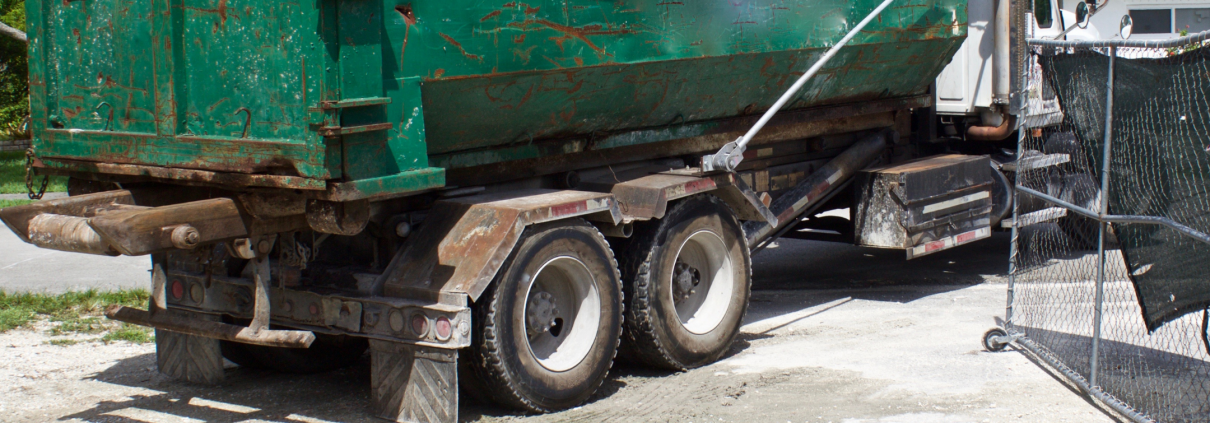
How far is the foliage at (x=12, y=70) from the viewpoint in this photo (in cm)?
2291

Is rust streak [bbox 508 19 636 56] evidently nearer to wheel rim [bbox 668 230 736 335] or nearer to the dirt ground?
wheel rim [bbox 668 230 736 335]

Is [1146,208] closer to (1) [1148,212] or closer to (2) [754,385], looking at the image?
(1) [1148,212]

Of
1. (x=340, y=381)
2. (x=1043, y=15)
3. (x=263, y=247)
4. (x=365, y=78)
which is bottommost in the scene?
(x=340, y=381)

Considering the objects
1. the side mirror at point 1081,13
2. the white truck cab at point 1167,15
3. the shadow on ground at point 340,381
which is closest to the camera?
the shadow on ground at point 340,381

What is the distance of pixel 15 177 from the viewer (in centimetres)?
1875

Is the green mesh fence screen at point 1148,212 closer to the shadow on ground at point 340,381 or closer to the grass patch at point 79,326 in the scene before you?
the shadow on ground at point 340,381

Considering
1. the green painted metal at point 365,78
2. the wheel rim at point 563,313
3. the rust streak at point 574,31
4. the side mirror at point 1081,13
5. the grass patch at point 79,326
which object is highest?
the side mirror at point 1081,13

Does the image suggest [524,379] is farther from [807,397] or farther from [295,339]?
[807,397]

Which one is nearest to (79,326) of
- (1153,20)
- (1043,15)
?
(1043,15)

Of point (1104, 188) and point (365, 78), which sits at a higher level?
point (365, 78)

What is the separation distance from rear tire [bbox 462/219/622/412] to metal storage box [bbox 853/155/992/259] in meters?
2.95

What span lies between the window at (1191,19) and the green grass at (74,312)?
1956cm

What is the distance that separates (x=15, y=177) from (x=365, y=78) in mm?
16635

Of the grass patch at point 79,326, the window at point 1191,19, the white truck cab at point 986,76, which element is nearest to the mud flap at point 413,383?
the grass patch at point 79,326
